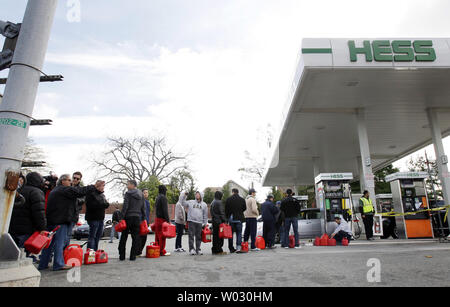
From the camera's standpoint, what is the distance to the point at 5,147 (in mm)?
2947

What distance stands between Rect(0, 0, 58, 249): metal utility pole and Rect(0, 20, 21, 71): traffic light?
0.61 feet

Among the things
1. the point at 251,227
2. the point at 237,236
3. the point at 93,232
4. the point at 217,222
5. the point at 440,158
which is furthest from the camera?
the point at 440,158

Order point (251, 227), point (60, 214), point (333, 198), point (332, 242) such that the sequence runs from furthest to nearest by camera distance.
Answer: point (333, 198) < point (332, 242) < point (251, 227) < point (60, 214)

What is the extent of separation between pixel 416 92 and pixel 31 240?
13635 millimetres

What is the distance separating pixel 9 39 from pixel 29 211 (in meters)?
2.61

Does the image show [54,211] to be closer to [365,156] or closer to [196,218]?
[196,218]

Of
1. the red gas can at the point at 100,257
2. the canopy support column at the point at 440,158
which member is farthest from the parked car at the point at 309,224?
the red gas can at the point at 100,257

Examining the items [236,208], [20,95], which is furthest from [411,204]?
[20,95]

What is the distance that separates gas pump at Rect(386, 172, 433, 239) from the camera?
11164 mm

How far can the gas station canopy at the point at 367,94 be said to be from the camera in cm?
958

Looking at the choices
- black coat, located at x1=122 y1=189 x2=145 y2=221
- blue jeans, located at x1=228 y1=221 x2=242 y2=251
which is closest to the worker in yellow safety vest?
blue jeans, located at x1=228 y1=221 x2=242 y2=251

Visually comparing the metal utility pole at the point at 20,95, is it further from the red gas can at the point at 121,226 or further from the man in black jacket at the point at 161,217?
the man in black jacket at the point at 161,217

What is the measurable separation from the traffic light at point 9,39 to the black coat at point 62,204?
252cm

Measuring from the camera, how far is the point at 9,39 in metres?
3.34
